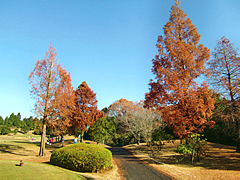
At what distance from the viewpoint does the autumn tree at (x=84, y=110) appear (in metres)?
27.6

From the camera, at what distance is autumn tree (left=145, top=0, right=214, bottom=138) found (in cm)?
1157

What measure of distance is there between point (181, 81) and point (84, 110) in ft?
65.6

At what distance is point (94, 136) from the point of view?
82.1 feet

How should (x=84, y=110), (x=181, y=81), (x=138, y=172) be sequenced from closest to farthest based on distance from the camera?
(x=138, y=172)
(x=181, y=81)
(x=84, y=110)

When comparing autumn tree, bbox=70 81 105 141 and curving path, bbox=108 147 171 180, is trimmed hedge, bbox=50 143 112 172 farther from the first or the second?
autumn tree, bbox=70 81 105 141

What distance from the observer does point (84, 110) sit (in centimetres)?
2850

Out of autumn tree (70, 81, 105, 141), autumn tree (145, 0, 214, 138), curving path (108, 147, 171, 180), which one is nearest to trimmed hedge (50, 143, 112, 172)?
curving path (108, 147, 171, 180)

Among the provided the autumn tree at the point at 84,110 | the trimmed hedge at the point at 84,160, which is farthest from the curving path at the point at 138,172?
the autumn tree at the point at 84,110

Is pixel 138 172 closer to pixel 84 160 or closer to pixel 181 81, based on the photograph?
pixel 84 160

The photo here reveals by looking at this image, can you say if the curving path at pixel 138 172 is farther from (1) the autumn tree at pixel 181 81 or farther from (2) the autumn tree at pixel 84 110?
(2) the autumn tree at pixel 84 110

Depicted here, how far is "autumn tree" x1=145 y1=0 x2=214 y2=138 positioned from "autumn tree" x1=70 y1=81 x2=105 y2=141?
1689 cm

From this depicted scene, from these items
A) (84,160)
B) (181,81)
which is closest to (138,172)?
(84,160)

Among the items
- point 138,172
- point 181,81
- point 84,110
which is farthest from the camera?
point 84,110

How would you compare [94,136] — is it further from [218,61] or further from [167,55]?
[218,61]
